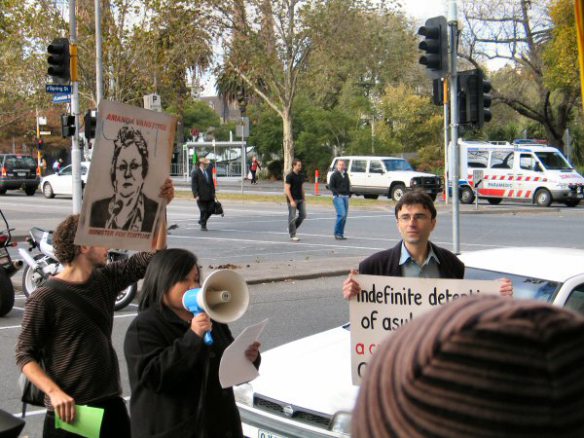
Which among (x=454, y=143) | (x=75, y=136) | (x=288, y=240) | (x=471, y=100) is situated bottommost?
(x=288, y=240)

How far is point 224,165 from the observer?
203 feet

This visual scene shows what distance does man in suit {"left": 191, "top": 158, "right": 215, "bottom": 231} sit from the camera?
72.1ft

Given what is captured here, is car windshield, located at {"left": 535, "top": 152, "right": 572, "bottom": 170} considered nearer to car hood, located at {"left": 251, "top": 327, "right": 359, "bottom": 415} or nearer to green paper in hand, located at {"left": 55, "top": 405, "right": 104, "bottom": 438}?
car hood, located at {"left": 251, "top": 327, "right": 359, "bottom": 415}

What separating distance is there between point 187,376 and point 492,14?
41.5 metres

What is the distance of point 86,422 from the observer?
3.71 meters

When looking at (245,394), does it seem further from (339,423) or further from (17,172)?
(17,172)

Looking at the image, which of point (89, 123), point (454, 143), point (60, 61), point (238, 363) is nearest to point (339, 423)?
point (238, 363)

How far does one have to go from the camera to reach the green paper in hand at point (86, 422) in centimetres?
369

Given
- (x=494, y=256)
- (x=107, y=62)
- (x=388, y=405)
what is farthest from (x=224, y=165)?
(x=388, y=405)

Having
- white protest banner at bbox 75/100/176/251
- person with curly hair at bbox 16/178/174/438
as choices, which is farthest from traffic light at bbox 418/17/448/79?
person with curly hair at bbox 16/178/174/438

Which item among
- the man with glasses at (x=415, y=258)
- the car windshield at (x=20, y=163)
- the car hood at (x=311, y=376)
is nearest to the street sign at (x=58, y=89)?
the car hood at (x=311, y=376)

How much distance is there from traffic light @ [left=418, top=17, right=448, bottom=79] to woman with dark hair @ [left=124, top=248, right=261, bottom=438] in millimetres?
11346

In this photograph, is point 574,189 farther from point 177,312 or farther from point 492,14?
point 177,312

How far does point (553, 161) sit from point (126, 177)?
1232 inches
